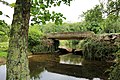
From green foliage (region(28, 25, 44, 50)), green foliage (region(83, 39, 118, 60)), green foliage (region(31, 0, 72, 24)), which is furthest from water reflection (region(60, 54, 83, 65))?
green foliage (region(31, 0, 72, 24))

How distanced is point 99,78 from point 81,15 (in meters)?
3.57

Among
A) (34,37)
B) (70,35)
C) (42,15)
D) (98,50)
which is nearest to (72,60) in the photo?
(98,50)

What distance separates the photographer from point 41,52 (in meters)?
21.5

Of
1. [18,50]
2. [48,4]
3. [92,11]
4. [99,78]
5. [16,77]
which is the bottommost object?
[99,78]

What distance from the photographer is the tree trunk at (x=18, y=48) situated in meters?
2.09

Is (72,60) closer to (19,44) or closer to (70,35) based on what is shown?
(70,35)

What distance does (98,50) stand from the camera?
1477 centimetres

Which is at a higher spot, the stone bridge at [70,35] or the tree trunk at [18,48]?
the stone bridge at [70,35]

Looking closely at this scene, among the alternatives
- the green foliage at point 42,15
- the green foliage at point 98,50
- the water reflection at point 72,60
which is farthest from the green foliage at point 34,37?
the green foliage at point 42,15

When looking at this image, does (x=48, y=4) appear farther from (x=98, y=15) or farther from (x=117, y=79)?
(x=98, y=15)

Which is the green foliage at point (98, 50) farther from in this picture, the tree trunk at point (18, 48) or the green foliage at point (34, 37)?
the tree trunk at point (18, 48)

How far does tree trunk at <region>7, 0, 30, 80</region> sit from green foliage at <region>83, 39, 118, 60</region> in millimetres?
12708

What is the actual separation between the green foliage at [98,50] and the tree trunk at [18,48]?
500 inches

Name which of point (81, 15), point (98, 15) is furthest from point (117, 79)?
point (81, 15)
